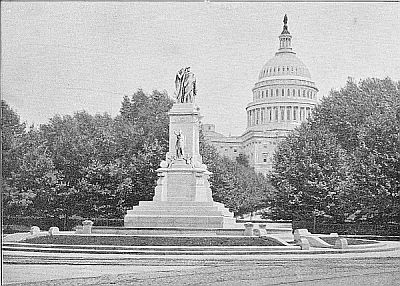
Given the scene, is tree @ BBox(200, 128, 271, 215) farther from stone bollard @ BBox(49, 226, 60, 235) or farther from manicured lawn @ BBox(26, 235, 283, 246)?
manicured lawn @ BBox(26, 235, 283, 246)

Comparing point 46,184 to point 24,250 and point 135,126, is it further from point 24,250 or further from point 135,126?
point 135,126

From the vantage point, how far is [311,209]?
24688mm

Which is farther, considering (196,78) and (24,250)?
(196,78)

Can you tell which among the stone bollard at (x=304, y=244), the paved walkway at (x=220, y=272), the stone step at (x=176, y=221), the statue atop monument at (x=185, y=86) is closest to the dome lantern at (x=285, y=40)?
the statue atop monument at (x=185, y=86)

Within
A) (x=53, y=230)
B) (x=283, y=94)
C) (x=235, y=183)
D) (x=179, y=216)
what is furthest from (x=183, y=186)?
(x=283, y=94)

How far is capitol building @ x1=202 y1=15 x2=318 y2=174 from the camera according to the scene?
71.4 ft

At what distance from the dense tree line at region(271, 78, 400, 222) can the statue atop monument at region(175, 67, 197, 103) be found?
13.1 ft

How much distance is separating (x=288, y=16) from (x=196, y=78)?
23.1 ft

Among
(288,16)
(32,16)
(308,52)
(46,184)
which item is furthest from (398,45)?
(46,184)

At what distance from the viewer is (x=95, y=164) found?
77.3ft

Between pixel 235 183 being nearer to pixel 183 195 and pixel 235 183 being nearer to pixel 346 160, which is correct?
pixel 183 195

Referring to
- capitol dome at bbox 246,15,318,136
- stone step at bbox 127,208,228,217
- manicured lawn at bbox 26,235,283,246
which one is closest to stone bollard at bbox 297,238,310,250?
manicured lawn at bbox 26,235,283,246

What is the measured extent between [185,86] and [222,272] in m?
10.7

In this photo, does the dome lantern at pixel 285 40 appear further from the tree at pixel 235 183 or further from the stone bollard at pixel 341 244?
the tree at pixel 235 183
